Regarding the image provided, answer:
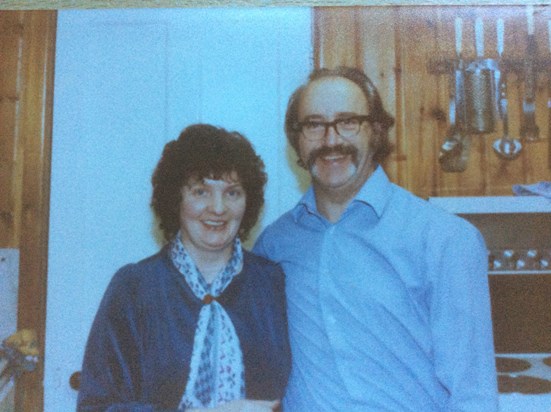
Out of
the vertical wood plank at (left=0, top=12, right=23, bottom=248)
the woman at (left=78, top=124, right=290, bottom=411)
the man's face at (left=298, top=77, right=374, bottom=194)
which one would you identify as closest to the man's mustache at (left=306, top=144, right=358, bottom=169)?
the man's face at (left=298, top=77, right=374, bottom=194)

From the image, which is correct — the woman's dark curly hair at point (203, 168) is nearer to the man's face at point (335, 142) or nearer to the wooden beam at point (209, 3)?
the man's face at point (335, 142)

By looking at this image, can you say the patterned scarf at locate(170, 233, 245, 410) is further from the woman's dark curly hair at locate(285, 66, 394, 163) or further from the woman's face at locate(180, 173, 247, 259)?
the woman's dark curly hair at locate(285, 66, 394, 163)

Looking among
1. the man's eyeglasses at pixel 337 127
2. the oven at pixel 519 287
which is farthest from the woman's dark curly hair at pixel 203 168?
the oven at pixel 519 287

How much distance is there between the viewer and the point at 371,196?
0.98m

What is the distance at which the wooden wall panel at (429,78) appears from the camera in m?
1.02

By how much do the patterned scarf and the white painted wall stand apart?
106 millimetres

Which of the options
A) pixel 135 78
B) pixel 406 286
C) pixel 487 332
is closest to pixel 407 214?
pixel 406 286

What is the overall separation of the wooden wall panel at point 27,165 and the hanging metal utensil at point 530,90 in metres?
0.83

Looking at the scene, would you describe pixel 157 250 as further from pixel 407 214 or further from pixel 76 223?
pixel 407 214

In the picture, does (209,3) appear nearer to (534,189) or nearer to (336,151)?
(336,151)

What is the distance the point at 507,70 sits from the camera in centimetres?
104

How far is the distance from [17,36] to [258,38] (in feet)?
1.39

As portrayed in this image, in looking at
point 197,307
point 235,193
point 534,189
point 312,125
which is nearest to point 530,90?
point 534,189

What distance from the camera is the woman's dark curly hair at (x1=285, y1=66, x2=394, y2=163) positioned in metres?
1.00
